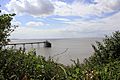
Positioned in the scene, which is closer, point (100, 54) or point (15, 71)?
point (15, 71)

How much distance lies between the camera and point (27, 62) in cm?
791

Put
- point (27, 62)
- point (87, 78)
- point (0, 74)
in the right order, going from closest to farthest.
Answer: point (87, 78) < point (0, 74) < point (27, 62)

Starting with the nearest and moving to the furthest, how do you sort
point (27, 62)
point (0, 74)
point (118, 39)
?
point (0, 74), point (27, 62), point (118, 39)

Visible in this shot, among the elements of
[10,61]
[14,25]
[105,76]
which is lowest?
[105,76]

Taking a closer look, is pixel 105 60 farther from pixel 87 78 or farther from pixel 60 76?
pixel 87 78

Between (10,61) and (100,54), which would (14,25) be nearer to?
(10,61)

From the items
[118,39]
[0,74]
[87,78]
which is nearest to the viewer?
[87,78]

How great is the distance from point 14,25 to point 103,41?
8415 mm

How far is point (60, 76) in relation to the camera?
24.5 ft

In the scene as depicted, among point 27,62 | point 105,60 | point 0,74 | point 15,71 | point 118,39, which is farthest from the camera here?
point 118,39

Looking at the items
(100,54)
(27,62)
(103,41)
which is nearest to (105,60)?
(100,54)

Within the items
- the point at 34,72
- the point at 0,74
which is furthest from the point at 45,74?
the point at 0,74

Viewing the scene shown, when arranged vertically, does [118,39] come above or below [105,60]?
above

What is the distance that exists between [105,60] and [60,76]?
7396 mm
